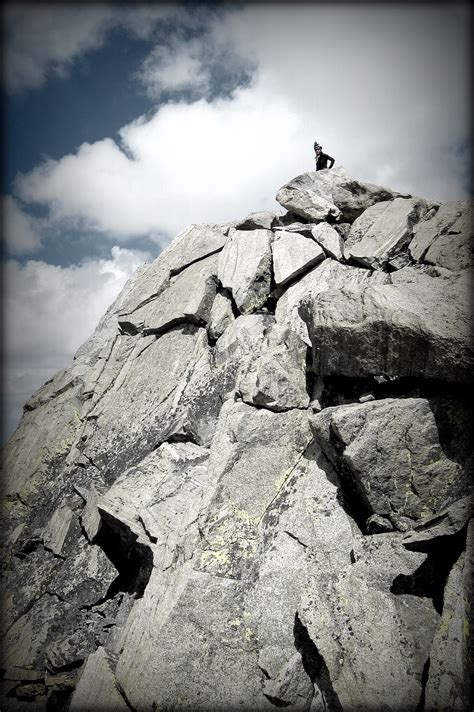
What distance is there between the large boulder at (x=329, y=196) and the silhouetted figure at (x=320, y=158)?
5.60 ft

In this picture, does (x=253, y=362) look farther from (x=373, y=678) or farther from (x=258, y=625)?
(x=373, y=678)

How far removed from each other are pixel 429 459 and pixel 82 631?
14171 mm

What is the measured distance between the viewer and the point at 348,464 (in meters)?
10.7

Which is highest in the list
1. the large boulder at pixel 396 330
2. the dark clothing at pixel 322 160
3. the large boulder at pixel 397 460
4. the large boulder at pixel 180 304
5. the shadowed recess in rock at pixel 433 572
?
the dark clothing at pixel 322 160

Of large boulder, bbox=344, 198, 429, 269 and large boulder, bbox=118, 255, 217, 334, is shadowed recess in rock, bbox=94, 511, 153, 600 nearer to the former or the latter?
large boulder, bbox=118, 255, 217, 334

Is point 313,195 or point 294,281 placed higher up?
point 313,195

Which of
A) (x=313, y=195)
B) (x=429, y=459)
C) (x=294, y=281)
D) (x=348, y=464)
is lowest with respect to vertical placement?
(x=429, y=459)

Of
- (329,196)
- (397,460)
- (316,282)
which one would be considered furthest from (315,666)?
(329,196)

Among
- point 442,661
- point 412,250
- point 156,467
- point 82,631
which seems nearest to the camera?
point 442,661

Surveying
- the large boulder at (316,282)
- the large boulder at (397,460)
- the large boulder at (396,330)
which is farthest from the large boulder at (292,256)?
the large boulder at (397,460)

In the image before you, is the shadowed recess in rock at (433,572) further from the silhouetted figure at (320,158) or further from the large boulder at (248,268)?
the silhouetted figure at (320,158)

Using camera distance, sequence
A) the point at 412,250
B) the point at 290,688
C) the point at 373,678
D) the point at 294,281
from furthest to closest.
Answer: the point at 294,281, the point at 412,250, the point at 290,688, the point at 373,678

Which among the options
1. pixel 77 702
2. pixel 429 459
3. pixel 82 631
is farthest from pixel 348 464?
pixel 82 631

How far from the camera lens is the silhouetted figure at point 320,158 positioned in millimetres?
25688
